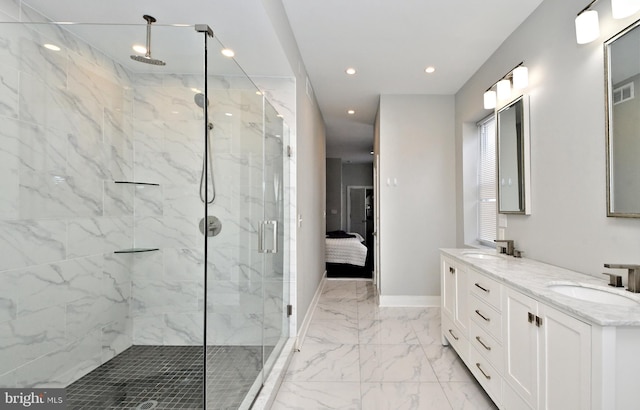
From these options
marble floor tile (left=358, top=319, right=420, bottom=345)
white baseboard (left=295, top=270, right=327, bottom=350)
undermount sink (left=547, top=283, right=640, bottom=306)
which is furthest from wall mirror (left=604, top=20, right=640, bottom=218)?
white baseboard (left=295, top=270, right=327, bottom=350)

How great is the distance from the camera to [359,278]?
570 cm

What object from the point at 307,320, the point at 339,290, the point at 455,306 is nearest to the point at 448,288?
the point at 455,306

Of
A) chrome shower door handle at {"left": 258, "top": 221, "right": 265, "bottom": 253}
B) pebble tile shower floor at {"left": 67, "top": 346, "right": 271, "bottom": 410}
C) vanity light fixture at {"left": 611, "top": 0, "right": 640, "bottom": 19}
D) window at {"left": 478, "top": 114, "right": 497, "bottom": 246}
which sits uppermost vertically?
vanity light fixture at {"left": 611, "top": 0, "right": 640, "bottom": 19}

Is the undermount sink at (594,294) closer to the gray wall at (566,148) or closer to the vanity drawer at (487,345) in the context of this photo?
the gray wall at (566,148)

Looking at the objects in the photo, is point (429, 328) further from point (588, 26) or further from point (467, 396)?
point (588, 26)

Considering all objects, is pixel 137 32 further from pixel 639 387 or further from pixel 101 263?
pixel 639 387

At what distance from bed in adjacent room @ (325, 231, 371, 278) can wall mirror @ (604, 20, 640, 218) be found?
4.53m

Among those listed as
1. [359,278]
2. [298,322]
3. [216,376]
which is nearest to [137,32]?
[216,376]

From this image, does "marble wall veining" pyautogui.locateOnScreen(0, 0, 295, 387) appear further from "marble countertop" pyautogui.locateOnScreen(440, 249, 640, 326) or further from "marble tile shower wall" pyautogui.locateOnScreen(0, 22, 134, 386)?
"marble countertop" pyautogui.locateOnScreen(440, 249, 640, 326)

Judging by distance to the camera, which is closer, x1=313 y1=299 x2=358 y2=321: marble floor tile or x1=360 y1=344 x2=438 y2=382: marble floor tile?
x1=360 y1=344 x2=438 y2=382: marble floor tile

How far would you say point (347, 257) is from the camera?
6062 millimetres

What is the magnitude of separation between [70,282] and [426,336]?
2990mm

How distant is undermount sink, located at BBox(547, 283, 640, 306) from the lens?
4.50ft

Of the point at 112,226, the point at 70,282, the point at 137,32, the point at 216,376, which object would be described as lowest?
the point at 216,376
